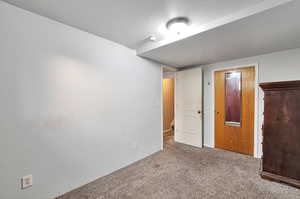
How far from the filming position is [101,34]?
1979 mm

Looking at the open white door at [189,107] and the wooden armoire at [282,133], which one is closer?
the wooden armoire at [282,133]

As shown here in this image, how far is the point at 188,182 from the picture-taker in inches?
74.9

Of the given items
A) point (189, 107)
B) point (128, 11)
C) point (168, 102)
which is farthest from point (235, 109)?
point (128, 11)

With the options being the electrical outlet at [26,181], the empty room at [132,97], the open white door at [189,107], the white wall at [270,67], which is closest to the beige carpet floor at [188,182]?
the empty room at [132,97]

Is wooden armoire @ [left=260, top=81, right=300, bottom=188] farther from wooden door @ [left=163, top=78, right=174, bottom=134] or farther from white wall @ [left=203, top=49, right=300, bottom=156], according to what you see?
wooden door @ [left=163, top=78, right=174, bottom=134]

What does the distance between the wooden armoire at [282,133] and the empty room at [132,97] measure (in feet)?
0.04

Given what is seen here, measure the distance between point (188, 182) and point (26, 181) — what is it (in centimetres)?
200

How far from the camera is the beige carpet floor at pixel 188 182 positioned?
165cm

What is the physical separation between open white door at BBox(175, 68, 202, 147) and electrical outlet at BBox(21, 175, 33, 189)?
3.04 metres

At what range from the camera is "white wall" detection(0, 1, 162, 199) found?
4.45ft

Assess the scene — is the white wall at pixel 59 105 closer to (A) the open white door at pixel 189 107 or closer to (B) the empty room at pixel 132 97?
(B) the empty room at pixel 132 97

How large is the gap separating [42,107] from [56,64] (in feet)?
1.79

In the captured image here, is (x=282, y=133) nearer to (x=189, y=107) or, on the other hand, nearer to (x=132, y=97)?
(x=189, y=107)

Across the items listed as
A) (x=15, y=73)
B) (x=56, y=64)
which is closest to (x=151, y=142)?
(x=56, y=64)
